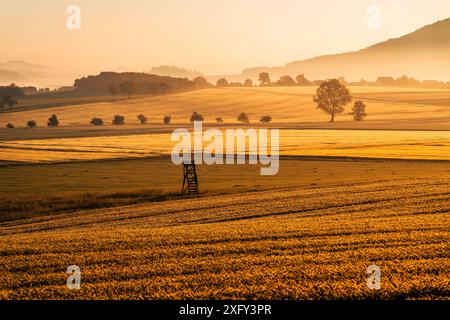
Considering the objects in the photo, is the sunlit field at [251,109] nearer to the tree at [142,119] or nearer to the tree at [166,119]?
the tree at [142,119]

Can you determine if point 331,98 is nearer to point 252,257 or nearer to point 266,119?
point 266,119

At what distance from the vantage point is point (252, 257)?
52.4 feet

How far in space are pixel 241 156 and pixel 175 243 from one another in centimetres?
5114

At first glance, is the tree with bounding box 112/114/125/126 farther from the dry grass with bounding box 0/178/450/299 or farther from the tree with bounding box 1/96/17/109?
the dry grass with bounding box 0/178/450/299

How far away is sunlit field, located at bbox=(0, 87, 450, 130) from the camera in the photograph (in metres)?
142

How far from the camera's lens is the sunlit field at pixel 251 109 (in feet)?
465

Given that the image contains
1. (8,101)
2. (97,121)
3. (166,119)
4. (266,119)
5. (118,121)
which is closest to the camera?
(97,121)

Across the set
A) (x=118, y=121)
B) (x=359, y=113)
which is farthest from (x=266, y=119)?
(x=118, y=121)

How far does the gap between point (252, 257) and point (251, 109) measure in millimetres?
151751

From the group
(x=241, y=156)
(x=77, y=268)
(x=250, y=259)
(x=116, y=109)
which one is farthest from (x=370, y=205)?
(x=116, y=109)

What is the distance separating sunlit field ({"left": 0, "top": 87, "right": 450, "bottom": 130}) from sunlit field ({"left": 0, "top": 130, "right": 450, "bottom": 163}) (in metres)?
27.5

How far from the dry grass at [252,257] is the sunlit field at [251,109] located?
100m

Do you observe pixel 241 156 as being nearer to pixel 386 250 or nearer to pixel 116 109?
pixel 386 250
